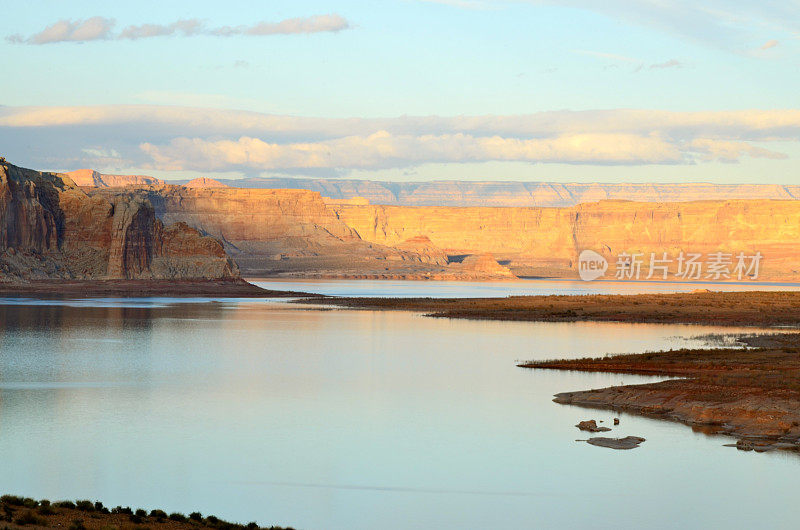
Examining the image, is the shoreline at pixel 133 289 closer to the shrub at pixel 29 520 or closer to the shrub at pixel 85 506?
the shrub at pixel 85 506

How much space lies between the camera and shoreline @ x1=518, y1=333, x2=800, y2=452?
80.8 ft

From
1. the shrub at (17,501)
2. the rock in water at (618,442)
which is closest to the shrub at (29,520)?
the shrub at (17,501)

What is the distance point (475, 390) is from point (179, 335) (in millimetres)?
25382

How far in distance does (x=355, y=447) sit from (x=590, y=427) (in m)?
6.01

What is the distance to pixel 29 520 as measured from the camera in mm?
14609

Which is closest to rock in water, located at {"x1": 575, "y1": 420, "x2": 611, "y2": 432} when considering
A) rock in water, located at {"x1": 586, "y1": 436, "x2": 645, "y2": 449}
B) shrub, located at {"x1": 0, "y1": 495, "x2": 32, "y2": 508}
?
rock in water, located at {"x1": 586, "y1": 436, "x2": 645, "y2": 449}

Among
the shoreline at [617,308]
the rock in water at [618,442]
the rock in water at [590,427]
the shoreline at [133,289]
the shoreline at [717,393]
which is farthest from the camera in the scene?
the shoreline at [133,289]

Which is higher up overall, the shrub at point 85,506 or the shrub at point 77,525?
the shrub at point 77,525

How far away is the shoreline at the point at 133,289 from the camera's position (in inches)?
3765

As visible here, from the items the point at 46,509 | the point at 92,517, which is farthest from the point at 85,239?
the point at 92,517

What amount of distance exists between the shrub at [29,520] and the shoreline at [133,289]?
273 ft

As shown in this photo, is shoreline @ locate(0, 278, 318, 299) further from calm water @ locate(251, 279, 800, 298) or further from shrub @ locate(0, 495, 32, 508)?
shrub @ locate(0, 495, 32, 508)

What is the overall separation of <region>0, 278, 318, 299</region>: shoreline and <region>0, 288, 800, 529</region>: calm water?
174ft

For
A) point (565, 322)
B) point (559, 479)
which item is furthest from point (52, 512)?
point (565, 322)
